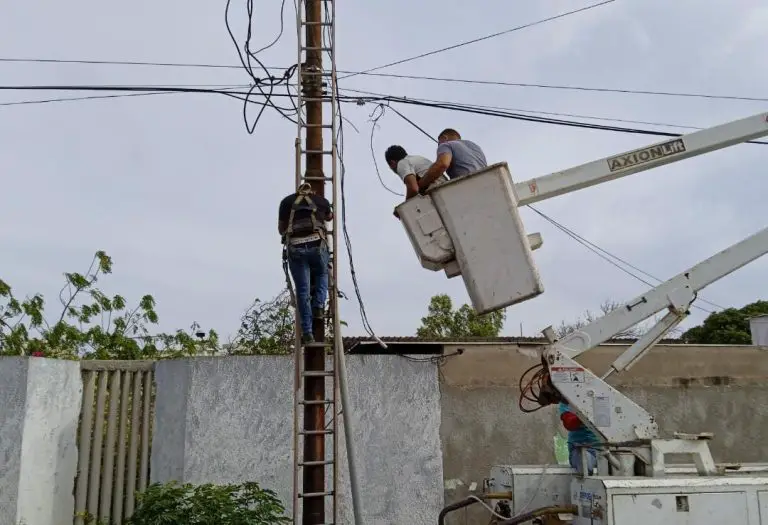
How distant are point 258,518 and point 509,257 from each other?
12.1ft

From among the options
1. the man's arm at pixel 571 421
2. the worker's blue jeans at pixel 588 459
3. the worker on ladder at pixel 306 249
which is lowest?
the worker's blue jeans at pixel 588 459

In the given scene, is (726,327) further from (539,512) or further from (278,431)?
(539,512)

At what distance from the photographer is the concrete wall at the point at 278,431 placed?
8.84 m

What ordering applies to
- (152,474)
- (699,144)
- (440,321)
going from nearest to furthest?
(699,144) < (152,474) < (440,321)

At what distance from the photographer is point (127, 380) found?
9203mm

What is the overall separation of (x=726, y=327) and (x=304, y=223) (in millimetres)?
26805

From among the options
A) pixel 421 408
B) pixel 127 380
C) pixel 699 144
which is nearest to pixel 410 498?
pixel 421 408

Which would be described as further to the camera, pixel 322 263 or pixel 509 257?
pixel 322 263

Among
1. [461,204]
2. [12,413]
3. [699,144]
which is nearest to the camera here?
[461,204]

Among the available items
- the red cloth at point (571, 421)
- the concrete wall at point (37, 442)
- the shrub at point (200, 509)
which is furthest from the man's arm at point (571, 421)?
the concrete wall at point (37, 442)

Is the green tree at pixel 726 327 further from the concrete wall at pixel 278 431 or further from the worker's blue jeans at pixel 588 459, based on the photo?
the worker's blue jeans at pixel 588 459

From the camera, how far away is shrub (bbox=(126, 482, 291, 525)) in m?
7.12

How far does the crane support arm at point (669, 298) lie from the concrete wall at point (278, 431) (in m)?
3.33

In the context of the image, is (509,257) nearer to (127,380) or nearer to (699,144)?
(699,144)
